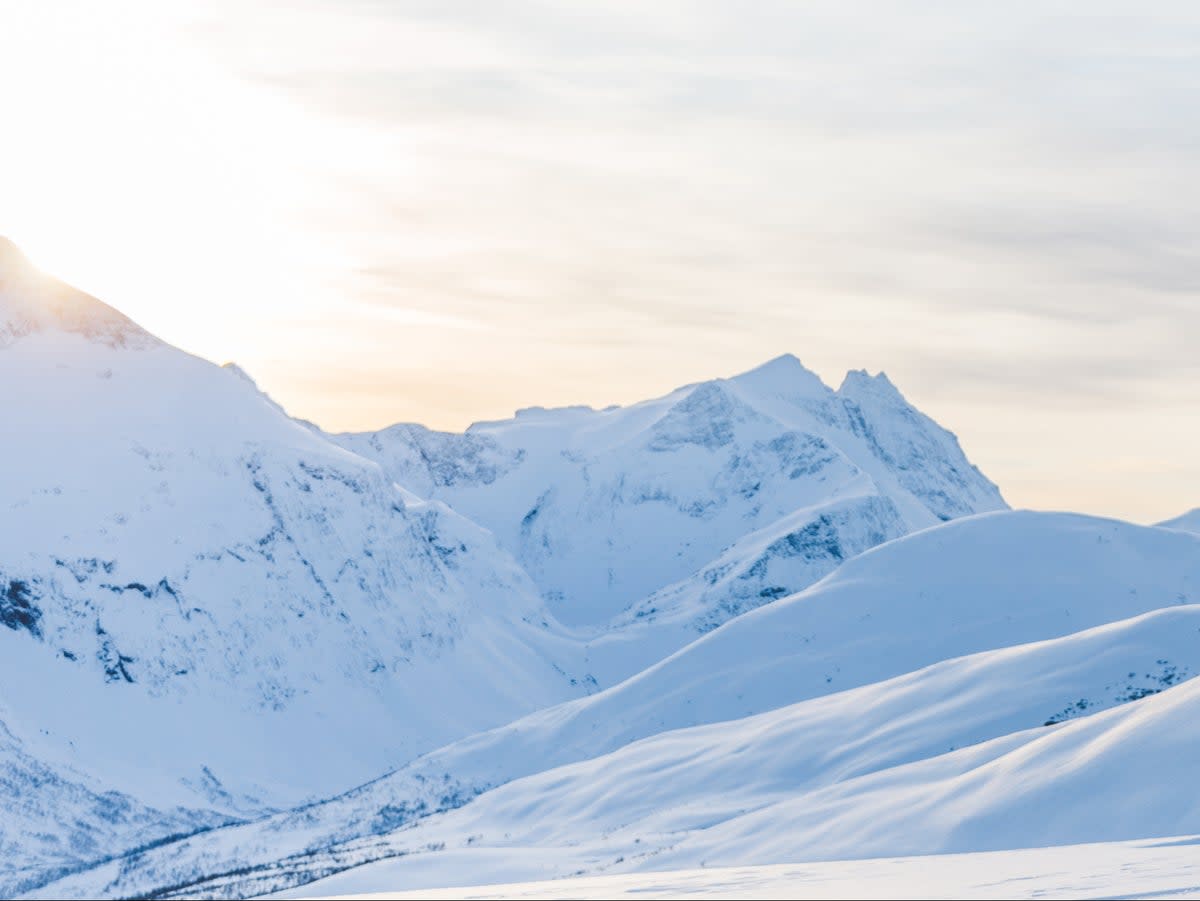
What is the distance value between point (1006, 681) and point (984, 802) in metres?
31.4

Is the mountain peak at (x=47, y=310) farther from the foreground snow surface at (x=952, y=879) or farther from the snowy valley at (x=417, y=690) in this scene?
the foreground snow surface at (x=952, y=879)

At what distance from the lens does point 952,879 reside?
3703 centimetres

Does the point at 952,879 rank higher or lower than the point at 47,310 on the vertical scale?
lower

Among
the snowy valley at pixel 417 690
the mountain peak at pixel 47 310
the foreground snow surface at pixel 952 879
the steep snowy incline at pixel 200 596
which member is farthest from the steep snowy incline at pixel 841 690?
the mountain peak at pixel 47 310

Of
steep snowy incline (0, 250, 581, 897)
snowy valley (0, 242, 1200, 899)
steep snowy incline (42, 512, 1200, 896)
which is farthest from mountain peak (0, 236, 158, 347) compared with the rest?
steep snowy incline (42, 512, 1200, 896)

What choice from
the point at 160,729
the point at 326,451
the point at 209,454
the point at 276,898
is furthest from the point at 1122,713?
the point at 326,451

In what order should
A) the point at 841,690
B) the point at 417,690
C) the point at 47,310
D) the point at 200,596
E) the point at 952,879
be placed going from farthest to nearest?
the point at 47,310 < the point at 417,690 < the point at 200,596 < the point at 841,690 < the point at 952,879

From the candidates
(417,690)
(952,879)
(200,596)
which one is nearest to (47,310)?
(200,596)

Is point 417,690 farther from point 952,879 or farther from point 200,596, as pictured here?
point 952,879

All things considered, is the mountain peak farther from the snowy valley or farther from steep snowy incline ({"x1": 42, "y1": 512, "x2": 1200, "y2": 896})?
steep snowy incline ({"x1": 42, "y1": 512, "x2": 1200, "y2": 896})

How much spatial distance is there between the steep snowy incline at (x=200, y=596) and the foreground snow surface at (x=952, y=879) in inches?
3424

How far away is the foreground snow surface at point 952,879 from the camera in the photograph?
109 ft

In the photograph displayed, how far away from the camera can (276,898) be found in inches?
2346

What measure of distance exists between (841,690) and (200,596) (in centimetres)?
6384
